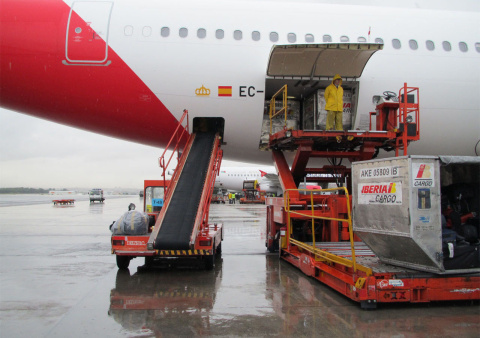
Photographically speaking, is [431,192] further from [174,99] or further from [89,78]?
[89,78]

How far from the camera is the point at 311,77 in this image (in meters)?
8.72

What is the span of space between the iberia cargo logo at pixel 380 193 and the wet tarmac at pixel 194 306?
1.32 metres

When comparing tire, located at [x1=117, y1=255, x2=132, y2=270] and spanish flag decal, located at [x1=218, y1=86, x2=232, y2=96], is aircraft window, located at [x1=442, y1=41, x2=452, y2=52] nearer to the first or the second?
spanish flag decal, located at [x1=218, y1=86, x2=232, y2=96]

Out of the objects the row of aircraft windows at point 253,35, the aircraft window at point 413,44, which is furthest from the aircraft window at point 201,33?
the aircraft window at point 413,44

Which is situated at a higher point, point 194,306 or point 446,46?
point 446,46

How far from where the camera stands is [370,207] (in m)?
5.39

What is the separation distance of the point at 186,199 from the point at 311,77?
Answer: 3.70m

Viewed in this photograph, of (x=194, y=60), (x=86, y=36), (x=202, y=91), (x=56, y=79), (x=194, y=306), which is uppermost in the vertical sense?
(x=86, y=36)

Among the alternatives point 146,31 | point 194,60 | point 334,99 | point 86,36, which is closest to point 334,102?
point 334,99

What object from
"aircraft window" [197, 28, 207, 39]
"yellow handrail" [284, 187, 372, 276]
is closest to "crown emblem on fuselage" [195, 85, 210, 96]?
"aircraft window" [197, 28, 207, 39]

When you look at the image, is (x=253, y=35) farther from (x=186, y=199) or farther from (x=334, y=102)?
(x=186, y=199)

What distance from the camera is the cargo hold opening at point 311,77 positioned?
7.90 meters

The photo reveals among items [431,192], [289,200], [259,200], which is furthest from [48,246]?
[259,200]

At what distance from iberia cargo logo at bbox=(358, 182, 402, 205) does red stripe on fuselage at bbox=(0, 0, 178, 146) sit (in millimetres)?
4661
